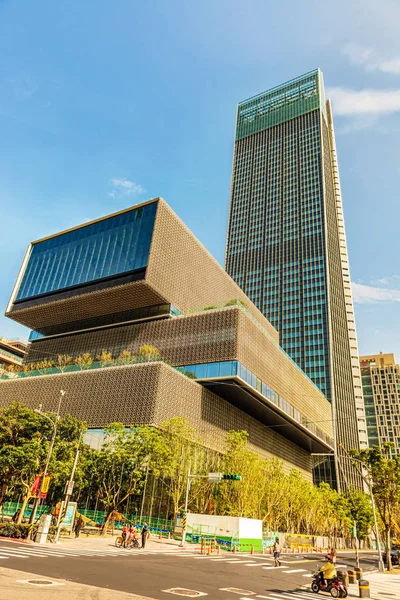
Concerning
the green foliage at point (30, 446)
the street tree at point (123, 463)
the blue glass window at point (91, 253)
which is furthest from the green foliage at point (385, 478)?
the blue glass window at point (91, 253)

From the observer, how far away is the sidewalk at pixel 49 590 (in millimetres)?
10336

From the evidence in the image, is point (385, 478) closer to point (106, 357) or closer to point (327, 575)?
point (327, 575)

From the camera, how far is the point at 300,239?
13075 cm

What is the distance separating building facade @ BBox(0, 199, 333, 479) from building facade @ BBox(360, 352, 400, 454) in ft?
235

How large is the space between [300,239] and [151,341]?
3250 inches

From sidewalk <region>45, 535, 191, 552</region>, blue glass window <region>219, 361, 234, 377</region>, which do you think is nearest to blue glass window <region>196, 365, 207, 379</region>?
blue glass window <region>219, 361, 234, 377</region>

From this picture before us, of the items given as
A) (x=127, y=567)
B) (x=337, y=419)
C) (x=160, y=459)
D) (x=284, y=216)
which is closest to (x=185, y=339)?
(x=160, y=459)

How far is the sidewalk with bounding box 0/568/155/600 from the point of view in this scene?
10.3 metres

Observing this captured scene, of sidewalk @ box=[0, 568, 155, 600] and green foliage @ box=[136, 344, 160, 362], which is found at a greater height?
green foliage @ box=[136, 344, 160, 362]

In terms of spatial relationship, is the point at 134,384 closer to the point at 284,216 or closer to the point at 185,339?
the point at 185,339

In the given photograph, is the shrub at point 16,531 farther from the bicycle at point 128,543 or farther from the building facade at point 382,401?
the building facade at point 382,401

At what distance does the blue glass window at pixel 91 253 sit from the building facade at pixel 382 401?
116m

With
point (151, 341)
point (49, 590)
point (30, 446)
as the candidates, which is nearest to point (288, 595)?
point (49, 590)

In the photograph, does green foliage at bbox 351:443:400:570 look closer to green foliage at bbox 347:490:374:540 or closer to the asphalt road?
the asphalt road
